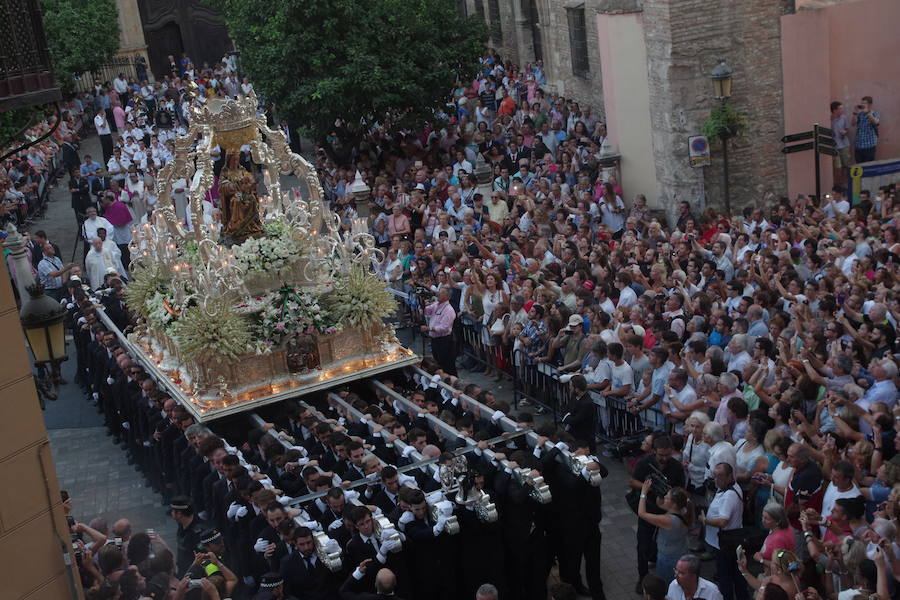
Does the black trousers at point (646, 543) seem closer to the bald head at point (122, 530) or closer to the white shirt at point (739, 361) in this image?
the white shirt at point (739, 361)

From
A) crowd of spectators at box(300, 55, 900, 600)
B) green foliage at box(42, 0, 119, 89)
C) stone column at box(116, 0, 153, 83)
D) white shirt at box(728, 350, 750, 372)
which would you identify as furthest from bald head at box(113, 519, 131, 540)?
stone column at box(116, 0, 153, 83)

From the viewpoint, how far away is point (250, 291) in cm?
1488

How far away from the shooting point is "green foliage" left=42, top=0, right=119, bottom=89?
36.4 metres

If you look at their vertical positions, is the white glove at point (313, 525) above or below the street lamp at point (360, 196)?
below

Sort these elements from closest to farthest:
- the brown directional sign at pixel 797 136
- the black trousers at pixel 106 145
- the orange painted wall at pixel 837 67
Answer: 1. the orange painted wall at pixel 837 67
2. the brown directional sign at pixel 797 136
3. the black trousers at pixel 106 145

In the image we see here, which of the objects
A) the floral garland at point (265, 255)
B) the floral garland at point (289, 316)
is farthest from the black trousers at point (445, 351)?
the floral garland at point (265, 255)

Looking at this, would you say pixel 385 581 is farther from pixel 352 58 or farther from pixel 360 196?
pixel 352 58

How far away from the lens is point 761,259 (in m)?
14.4

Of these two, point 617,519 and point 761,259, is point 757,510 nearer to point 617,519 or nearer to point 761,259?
point 617,519

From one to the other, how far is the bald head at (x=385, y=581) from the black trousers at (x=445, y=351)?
6560 millimetres

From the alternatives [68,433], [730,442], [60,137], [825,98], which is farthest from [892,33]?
[60,137]

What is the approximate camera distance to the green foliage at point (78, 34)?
3641 centimetres

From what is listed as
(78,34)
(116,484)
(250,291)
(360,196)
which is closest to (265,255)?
(250,291)

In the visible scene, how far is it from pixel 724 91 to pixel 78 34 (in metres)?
24.8
